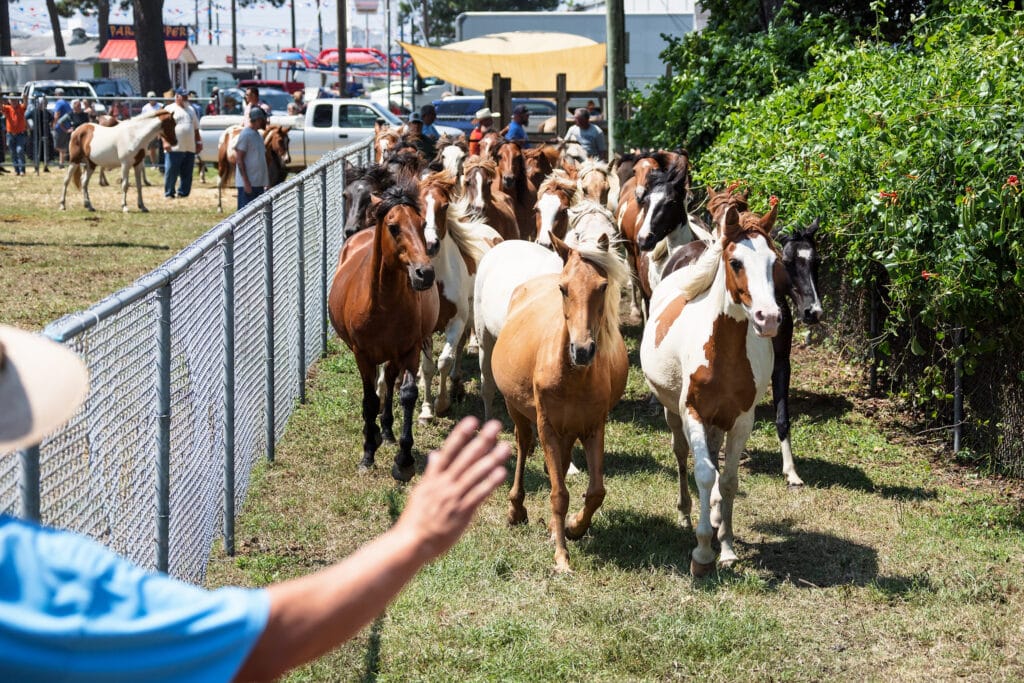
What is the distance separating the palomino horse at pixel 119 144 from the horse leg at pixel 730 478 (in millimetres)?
18846

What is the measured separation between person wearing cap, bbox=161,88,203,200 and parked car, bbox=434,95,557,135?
23.8 ft

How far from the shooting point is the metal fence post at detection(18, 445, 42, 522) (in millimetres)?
3287

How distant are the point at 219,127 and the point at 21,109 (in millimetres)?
5822

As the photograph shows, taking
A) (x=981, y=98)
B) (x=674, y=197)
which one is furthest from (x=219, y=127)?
Result: (x=981, y=98)

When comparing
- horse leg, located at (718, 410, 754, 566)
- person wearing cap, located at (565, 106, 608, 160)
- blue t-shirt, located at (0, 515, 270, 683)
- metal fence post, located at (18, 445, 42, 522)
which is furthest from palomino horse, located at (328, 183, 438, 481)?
person wearing cap, located at (565, 106, 608, 160)

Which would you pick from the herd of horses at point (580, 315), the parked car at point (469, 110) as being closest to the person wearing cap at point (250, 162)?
the herd of horses at point (580, 315)

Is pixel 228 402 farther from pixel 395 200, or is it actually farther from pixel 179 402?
pixel 395 200

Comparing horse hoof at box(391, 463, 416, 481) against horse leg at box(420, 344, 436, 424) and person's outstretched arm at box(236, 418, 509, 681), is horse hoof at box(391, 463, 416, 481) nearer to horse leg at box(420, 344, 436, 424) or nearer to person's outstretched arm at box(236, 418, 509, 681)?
horse leg at box(420, 344, 436, 424)

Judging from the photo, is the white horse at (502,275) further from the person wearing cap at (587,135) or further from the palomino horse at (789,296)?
the person wearing cap at (587,135)

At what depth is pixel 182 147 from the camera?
2572cm

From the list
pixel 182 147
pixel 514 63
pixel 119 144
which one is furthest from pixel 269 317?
pixel 514 63

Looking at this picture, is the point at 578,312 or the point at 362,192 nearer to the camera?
the point at 578,312

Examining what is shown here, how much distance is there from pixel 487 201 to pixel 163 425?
8288 mm

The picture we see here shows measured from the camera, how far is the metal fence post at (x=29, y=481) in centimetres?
329
